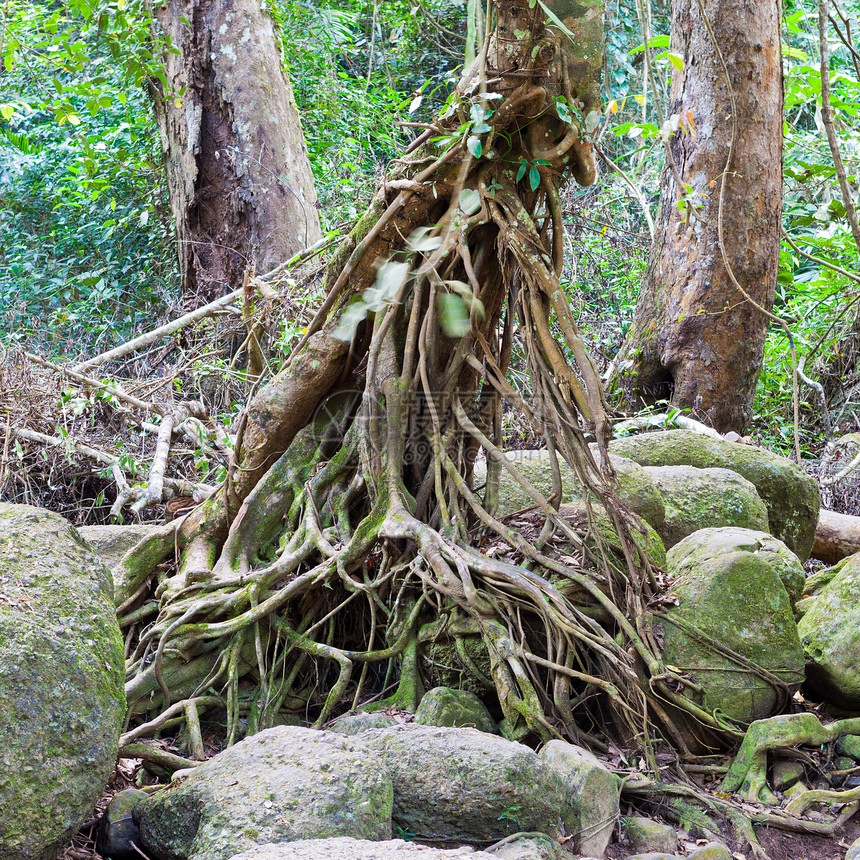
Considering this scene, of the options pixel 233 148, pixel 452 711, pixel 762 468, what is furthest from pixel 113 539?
pixel 233 148

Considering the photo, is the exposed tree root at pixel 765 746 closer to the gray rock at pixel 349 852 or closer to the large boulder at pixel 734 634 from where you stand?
the large boulder at pixel 734 634

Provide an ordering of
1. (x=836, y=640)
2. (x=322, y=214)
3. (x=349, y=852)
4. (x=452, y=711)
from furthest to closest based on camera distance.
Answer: (x=322, y=214) → (x=836, y=640) → (x=452, y=711) → (x=349, y=852)

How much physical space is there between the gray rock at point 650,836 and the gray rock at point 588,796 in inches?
2.8

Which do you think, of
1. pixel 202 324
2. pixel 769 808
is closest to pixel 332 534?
pixel 769 808

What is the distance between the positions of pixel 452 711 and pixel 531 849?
0.76 m

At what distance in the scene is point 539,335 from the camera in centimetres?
356

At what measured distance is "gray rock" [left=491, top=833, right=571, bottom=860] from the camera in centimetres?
225

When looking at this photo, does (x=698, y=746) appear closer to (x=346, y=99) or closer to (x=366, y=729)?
(x=366, y=729)

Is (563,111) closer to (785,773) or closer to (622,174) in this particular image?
(622,174)

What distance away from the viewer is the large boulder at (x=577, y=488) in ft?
13.4

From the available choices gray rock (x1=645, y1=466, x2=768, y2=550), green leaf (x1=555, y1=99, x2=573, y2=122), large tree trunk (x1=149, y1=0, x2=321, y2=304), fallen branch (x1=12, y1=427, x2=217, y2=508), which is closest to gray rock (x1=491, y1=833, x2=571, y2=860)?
gray rock (x1=645, y1=466, x2=768, y2=550)

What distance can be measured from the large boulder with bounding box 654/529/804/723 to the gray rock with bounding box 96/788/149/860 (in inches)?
80.1

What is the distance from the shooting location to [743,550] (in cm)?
370

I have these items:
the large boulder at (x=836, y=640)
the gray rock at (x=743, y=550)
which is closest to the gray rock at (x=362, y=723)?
the gray rock at (x=743, y=550)
